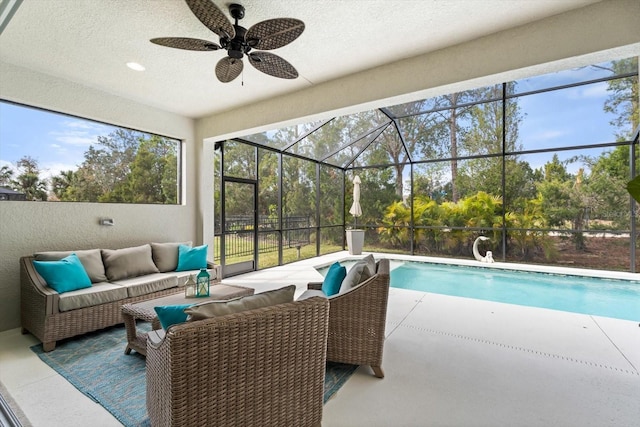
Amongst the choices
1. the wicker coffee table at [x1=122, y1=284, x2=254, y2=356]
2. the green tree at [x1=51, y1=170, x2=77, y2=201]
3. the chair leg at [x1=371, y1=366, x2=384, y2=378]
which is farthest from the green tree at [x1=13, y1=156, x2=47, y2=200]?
the chair leg at [x1=371, y1=366, x2=384, y2=378]

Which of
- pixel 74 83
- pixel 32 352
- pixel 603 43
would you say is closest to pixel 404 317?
pixel 603 43

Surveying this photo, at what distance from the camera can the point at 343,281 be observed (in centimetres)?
260

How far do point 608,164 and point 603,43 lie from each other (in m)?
5.44

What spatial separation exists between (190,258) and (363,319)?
2.98 m

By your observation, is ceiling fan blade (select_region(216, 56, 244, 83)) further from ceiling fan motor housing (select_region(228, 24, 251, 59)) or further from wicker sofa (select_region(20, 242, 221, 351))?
wicker sofa (select_region(20, 242, 221, 351))

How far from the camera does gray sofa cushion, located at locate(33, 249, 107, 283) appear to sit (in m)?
3.22

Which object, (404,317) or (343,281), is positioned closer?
(343,281)

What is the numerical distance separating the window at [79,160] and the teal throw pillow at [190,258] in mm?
1054

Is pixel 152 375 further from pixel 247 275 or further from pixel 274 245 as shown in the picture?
pixel 274 245

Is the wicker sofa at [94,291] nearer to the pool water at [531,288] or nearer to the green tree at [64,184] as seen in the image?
the green tree at [64,184]

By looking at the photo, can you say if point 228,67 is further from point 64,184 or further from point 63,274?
point 64,184

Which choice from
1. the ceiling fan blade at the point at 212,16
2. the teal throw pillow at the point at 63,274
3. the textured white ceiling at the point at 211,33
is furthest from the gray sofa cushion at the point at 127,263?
the ceiling fan blade at the point at 212,16

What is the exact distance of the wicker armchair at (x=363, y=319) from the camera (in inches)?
87.6

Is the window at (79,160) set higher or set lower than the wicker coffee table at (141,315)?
higher
